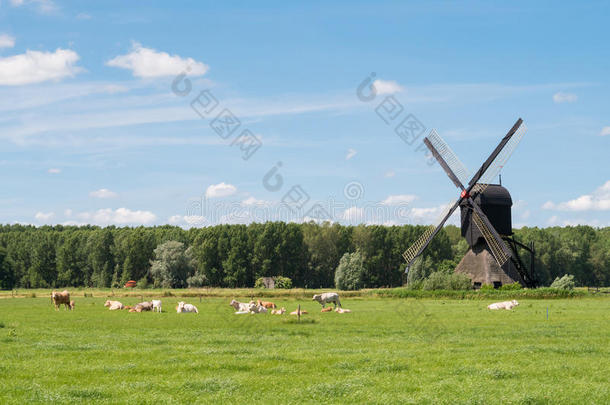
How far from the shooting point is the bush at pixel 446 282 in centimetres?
6548

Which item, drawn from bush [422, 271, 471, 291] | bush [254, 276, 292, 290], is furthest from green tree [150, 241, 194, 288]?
bush [422, 271, 471, 291]

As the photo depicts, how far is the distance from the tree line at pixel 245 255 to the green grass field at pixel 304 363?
7803 centimetres

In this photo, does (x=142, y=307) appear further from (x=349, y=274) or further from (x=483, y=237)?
(x=349, y=274)

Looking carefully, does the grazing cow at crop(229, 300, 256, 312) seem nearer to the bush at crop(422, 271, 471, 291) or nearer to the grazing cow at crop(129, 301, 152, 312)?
the grazing cow at crop(129, 301, 152, 312)

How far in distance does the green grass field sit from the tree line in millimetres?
78029

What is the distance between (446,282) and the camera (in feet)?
216

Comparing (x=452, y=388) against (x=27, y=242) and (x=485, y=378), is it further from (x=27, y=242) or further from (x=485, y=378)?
(x=27, y=242)

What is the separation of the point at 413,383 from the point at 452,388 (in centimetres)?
93

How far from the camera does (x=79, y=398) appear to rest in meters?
13.0

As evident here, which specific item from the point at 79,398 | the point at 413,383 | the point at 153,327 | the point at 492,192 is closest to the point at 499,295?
the point at 492,192

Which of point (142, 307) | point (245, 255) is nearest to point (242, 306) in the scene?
point (142, 307)

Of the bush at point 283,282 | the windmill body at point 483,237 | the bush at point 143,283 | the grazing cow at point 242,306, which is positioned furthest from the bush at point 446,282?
the bush at point 143,283

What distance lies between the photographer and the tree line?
108000 mm

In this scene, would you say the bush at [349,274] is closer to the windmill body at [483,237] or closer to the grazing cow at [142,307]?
the windmill body at [483,237]
